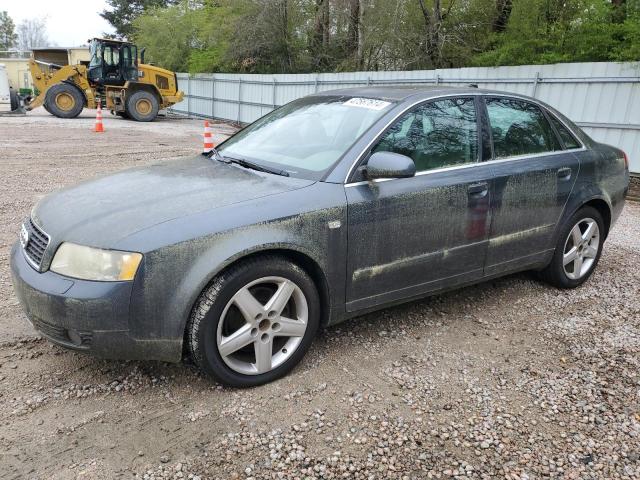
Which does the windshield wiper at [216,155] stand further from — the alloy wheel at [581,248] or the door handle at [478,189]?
the alloy wheel at [581,248]

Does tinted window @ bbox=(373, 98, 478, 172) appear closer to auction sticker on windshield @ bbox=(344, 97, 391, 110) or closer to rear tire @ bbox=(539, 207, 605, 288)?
auction sticker on windshield @ bbox=(344, 97, 391, 110)

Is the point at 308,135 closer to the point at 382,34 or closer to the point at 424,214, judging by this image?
the point at 424,214

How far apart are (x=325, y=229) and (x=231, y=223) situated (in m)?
0.54

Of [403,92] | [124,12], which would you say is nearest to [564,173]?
[403,92]

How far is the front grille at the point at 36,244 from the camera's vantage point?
2652 mm

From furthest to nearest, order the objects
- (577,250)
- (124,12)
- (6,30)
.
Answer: (6,30) < (124,12) < (577,250)

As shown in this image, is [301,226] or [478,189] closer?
[301,226]

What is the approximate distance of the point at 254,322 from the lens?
2.75m

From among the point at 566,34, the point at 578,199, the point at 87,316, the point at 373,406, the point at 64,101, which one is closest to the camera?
the point at 87,316

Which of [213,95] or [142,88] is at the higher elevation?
[142,88]

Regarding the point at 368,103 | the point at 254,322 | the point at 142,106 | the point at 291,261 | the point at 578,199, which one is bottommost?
the point at 142,106

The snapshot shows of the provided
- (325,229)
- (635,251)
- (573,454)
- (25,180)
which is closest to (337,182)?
(325,229)

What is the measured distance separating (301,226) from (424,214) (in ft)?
2.87

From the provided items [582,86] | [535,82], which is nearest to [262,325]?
[582,86]
